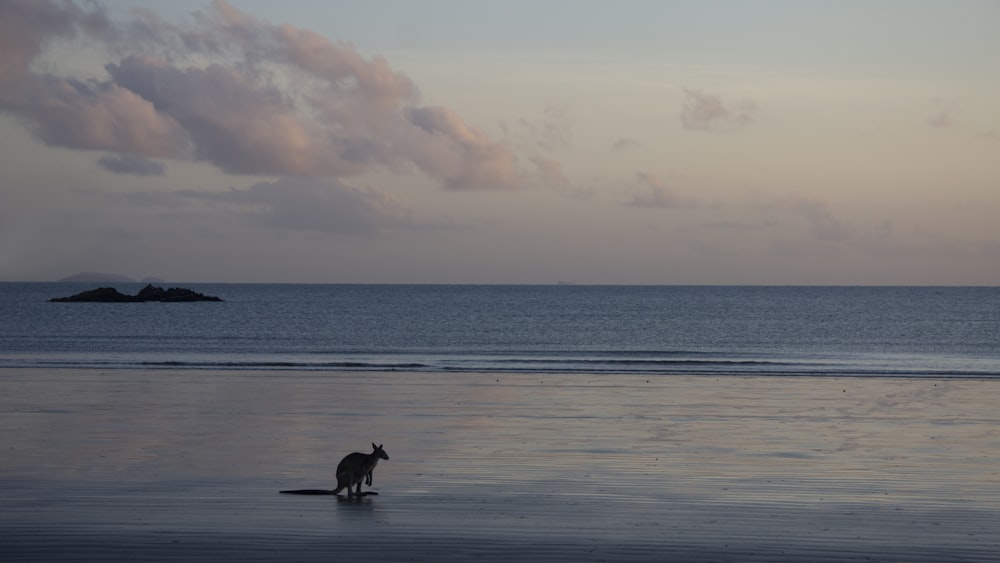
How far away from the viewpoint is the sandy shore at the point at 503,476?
31.2 ft

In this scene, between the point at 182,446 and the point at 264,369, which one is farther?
the point at 264,369

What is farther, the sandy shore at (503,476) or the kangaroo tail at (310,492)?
the kangaroo tail at (310,492)

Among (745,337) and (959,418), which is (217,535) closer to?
(959,418)

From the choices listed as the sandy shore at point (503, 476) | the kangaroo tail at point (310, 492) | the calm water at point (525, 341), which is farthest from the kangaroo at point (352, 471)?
the calm water at point (525, 341)

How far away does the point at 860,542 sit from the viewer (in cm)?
962

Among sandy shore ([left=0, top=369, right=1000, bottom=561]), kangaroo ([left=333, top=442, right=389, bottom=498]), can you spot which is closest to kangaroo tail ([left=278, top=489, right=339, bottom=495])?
kangaroo ([left=333, top=442, right=389, bottom=498])

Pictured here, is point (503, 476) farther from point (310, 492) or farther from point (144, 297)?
point (144, 297)

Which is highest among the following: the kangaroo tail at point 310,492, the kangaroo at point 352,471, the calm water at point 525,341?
the calm water at point 525,341

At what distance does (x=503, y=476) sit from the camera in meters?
13.0

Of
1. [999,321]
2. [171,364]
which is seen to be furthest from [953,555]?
[999,321]

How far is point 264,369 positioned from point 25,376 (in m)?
6.90

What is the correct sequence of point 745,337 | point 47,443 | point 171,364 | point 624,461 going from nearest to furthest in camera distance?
point 624,461
point 47,443
point 171,364
point 745,337

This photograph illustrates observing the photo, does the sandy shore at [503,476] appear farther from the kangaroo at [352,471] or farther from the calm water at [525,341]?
the calm water at [525,341]

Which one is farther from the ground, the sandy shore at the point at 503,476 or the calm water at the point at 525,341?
the calm water at the point at 525,341
